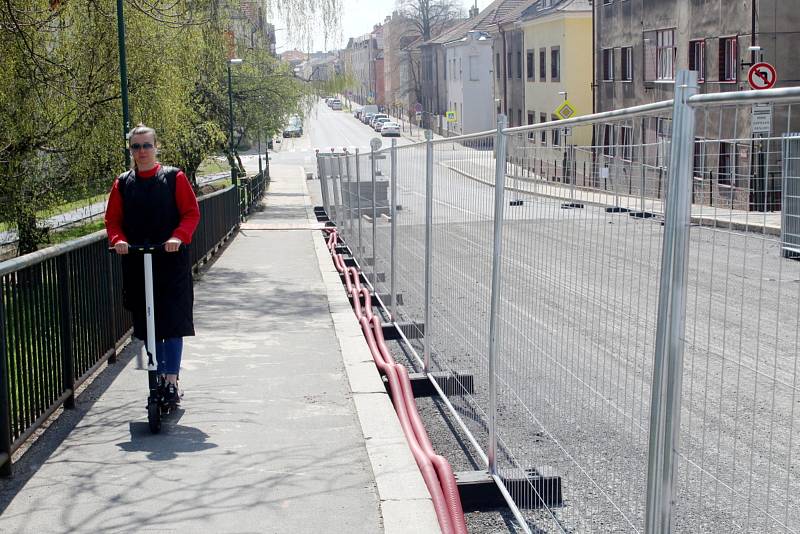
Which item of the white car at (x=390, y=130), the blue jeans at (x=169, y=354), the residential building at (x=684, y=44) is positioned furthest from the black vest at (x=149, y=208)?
the white car at (x=390, y=130)

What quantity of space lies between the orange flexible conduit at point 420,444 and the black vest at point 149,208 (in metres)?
1.93

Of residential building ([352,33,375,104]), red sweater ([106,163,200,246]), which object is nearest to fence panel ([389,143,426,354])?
red sweater ([106,163,200,246])

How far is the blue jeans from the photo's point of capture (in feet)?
22.0

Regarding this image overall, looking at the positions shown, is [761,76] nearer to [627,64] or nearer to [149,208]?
[627,64]

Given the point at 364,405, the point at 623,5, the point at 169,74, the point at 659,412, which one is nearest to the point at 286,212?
the point at 623,5

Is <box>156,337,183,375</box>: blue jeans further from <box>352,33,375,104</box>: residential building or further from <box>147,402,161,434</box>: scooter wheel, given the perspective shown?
<box>352,33,375,104</box>: residential building

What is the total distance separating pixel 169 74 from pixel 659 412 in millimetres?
15560

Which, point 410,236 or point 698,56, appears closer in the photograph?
point 410,236

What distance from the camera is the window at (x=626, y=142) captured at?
135 inches

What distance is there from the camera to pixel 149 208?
6.54 metres

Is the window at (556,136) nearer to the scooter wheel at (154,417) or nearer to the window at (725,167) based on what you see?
the window at (725,167)

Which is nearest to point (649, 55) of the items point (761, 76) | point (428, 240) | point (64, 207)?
point (761, 76)

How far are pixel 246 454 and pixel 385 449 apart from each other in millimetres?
792

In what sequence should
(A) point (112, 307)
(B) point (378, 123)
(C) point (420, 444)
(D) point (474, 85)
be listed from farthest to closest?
(B) point (378, 123), (D) point (474, 85), (A) point (112, 307), (C) point (420, 444)
